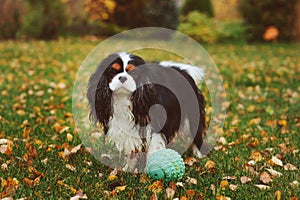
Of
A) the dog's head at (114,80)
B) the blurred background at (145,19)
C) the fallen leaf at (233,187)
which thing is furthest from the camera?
the blurred background at (145,19)

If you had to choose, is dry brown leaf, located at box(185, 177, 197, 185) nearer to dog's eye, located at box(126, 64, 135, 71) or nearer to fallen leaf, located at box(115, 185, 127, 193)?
fallen leaf, located at box(115, 185, 127, 193)

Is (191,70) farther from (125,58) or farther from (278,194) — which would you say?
(278,194)

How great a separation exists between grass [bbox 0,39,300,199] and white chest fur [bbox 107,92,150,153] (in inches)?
9.2

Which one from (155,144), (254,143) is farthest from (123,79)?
(254,143)

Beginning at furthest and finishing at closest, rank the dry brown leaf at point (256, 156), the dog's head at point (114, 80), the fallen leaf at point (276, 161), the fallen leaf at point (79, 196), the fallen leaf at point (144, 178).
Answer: the dry brown leaf at point (256, 156), the fallen leaf at point (276, 161), the fallen leaf at point (144, 178), the dog's head at point (114, 80), the fallen leaf at point (79, 196)

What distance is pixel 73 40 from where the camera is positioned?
13.1 m

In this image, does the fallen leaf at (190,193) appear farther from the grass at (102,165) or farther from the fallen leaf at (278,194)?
the fallen leaf at (278,194)

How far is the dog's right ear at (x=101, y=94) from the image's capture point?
9.77ft

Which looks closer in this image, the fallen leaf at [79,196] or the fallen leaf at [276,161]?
the fallen leaf at [79,196]

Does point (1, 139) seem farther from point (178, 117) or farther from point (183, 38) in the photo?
point (183, 38)

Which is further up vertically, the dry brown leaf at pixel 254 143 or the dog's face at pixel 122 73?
the dog's face at pixel 122 73

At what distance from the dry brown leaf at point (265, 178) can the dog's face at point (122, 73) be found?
1.15 m

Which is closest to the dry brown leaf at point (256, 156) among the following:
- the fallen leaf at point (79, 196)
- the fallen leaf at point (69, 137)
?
the fallen leaf at point (79, 196)

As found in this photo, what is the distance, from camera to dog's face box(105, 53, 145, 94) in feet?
9.23
